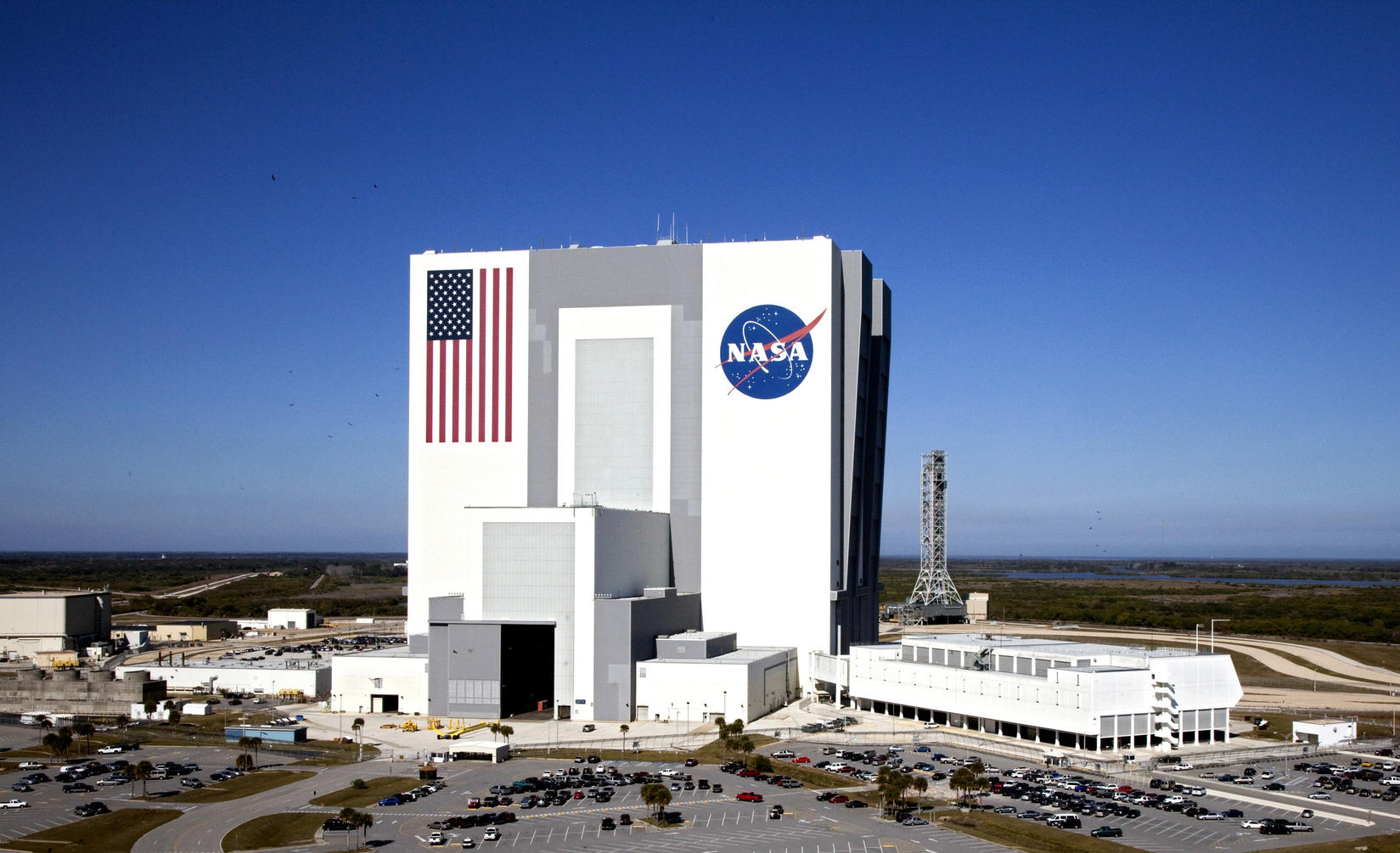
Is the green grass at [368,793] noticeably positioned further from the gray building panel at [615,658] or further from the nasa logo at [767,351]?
the nasa logo at [767,351]

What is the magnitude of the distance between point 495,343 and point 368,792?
50491 mm

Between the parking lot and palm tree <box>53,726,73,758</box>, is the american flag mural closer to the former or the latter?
palm tree <box>53,726,73,758</box>

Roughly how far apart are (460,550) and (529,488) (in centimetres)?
831

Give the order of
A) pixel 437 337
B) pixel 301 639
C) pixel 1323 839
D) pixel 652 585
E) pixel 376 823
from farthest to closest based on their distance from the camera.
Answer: pixel 301 639
pixel 437 337
pixel 652 585
pixel 376 823
pixel 1323 839

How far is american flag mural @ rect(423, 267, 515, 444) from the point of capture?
10888cm

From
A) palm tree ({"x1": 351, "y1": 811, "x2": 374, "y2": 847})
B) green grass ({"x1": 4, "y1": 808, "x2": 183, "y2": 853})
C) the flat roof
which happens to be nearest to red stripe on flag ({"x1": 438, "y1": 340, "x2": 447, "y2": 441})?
the flat roof

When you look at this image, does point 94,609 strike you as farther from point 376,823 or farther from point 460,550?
point 376,823

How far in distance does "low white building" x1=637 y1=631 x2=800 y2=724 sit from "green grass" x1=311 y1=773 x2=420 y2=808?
23540 millimetres

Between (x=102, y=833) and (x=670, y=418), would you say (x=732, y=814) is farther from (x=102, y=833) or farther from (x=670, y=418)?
(x=670, y=418)

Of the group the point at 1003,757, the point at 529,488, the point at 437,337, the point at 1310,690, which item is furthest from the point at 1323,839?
the point at 437,337

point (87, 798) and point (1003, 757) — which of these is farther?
point (1003, 757)

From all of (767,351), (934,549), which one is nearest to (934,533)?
(934,549)

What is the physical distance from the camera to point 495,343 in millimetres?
109188

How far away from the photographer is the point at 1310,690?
110875 millimetres
